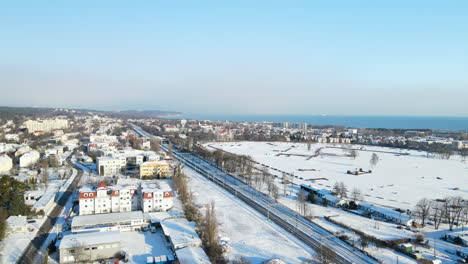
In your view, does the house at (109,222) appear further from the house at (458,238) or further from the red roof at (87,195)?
the house at (458,238)

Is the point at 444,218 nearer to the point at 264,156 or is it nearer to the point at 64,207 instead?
the point at 64,207

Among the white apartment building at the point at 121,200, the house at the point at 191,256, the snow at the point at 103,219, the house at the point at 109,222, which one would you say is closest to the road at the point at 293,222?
the house at the point at 191,256

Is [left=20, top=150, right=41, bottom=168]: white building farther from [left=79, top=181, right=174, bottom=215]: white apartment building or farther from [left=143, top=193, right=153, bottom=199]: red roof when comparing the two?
[left=143, top=193, right=153, bottom=199]: red roof

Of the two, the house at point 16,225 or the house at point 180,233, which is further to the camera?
the house at point 16,225

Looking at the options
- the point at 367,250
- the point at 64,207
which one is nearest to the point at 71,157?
the point at 64,207

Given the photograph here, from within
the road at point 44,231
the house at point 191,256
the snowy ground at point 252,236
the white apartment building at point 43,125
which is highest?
the white apartment building at point 43,125
